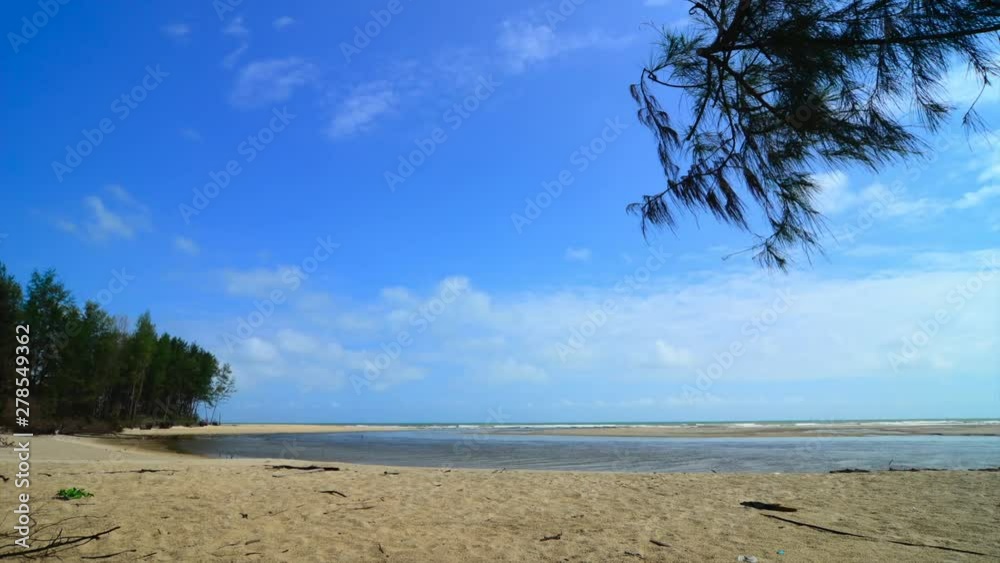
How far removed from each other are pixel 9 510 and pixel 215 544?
298cm

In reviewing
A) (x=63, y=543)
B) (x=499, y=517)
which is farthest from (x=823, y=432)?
(x=63, y=543)

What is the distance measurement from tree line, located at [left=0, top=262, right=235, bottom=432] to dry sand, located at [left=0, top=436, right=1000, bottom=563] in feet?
65.7

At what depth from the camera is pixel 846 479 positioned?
31.4 ft

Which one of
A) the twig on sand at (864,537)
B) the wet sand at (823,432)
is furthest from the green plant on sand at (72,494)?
the wet sand at (823,432)

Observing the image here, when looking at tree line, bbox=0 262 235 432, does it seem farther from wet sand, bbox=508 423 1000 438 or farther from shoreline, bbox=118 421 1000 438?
wet sand, bbox=508 423 1000 438

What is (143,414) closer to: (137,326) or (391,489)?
(137,326)

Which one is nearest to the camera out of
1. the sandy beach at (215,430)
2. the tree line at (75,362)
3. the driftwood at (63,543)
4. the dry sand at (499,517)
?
the driftwood at (63,543)

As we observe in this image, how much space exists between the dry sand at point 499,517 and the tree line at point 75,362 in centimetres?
2003

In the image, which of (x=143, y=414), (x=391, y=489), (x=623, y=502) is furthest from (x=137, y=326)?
(x=623, y=502)

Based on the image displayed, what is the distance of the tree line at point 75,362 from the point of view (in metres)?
25.2

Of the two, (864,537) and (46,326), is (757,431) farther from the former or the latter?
(46,326)

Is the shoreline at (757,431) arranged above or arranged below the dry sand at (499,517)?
below

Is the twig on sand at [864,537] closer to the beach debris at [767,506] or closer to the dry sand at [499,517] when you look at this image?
the dry sand at [499,517]

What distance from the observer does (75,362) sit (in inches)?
1340
